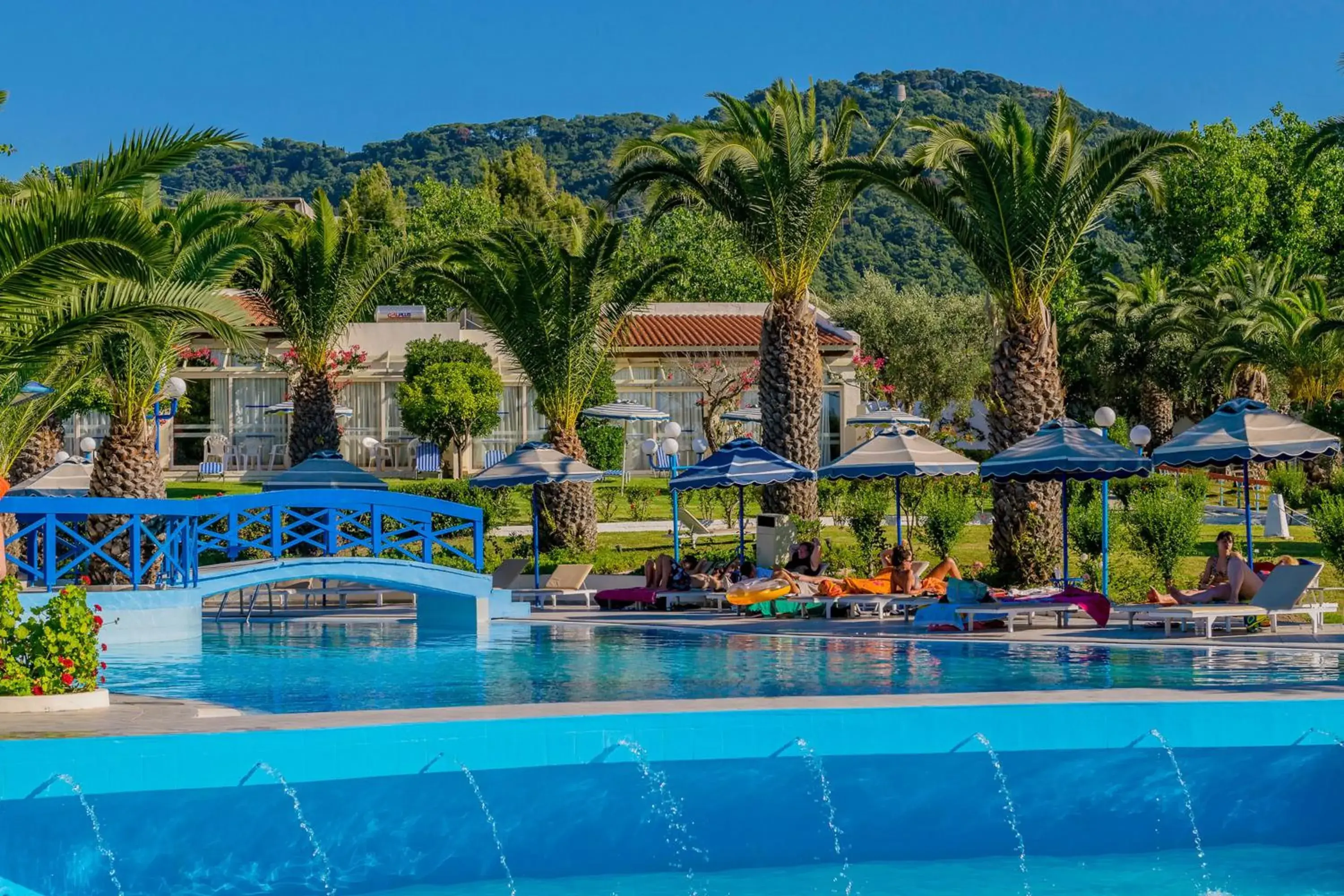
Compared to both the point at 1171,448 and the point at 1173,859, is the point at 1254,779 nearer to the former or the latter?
the point at 1173,859

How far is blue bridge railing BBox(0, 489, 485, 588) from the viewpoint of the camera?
17.2 m

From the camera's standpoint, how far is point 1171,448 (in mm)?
19141

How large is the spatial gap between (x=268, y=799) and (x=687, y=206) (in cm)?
1933

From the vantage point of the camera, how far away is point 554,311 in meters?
26.8

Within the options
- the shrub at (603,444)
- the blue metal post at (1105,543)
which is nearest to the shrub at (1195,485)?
the blue metal post at (1105,543)

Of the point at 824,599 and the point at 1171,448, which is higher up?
the point at 1171,448

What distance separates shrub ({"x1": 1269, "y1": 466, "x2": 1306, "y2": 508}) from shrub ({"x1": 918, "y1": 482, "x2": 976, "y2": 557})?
8210mm

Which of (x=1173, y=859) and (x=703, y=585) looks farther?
(x=703, y=585)

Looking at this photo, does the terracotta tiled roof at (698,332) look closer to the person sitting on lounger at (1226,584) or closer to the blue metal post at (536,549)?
the blue metal post at (536,549)

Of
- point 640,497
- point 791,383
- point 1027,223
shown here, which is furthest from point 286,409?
point 1027,223

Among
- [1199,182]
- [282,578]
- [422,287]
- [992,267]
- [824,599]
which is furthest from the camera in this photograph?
[422,287]

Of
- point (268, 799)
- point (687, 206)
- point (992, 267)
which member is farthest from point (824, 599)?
point (268, 799)

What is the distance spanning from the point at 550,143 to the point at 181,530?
12324cm

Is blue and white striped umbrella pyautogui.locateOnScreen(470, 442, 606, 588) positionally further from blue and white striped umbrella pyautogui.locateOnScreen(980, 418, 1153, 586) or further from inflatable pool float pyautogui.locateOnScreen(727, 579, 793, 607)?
blue and white striped umbrella pyautogui.locateOnScreen(980, 418, 1153, 586)
